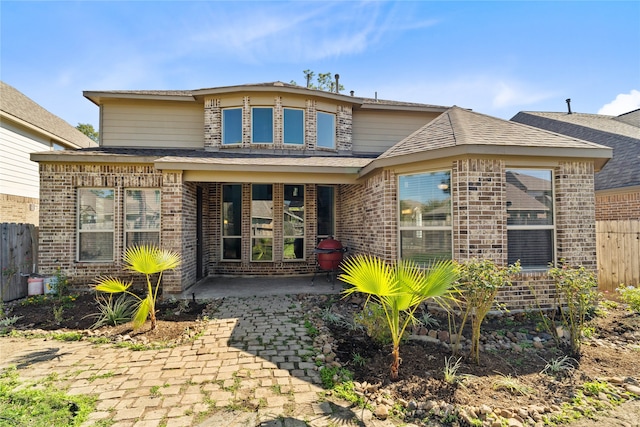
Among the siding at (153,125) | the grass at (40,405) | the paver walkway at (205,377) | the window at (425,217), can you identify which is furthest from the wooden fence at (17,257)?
the window at (425,217)

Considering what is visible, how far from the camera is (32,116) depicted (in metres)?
11.9

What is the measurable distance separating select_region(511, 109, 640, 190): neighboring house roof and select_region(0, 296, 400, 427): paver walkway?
10670 mm

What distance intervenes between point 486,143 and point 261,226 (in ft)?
20.4

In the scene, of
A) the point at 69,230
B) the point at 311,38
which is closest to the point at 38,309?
the point at 69,230

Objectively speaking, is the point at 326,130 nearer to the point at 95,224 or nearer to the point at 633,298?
the point at 95,224

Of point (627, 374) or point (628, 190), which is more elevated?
point (628, 190)

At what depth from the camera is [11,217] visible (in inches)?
412

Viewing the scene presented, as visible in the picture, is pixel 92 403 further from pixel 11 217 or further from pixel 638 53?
pixel 638 53

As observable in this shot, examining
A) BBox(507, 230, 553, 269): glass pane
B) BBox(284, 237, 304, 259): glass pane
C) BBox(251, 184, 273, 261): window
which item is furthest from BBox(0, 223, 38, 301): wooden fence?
BBox(507, 230, 553, 269): glass pane

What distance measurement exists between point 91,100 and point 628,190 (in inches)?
649

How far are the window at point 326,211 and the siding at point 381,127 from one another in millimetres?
2134

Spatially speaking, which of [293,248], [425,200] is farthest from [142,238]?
[425,200]

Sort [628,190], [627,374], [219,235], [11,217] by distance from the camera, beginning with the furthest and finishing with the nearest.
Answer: [11,217]
[219,235]
[628,190]
[627,374]

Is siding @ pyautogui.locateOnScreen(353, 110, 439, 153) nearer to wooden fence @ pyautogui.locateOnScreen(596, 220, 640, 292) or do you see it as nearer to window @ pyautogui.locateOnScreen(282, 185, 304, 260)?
window @ pyautogui.locateOnScreen(282, 185, 304, 260)
